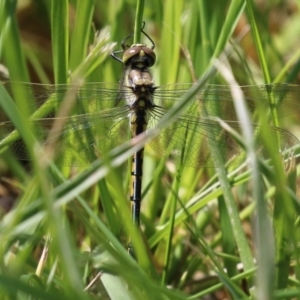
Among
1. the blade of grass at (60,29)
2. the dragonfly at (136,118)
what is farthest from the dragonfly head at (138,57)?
the blade of grass at (60,29)

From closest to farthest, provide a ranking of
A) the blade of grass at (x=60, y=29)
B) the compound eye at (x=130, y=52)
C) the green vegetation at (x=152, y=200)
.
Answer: the green vegetation at (x=152, y=200), the blade of grass at (x=60, y=29), the compound eye at (x=130, y=52)

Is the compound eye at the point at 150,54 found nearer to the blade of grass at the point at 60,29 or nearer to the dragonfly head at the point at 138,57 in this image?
the dragonfly head at the point at 138,57

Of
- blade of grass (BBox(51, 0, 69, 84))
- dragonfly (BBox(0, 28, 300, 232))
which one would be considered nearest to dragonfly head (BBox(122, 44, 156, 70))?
dragonfly (BBox(0, 28, 300, 232))

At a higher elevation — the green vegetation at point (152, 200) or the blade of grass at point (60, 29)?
the blade of grass at point (60, 29)

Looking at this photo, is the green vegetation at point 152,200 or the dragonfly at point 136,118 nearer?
the green vegetation at point 152,200

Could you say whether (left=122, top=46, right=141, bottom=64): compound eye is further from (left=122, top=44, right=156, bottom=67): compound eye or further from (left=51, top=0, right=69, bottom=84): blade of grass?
(left=51, top=0, right=69, bottom=84): blade of grass

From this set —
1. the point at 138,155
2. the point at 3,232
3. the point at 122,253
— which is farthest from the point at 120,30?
the point at 3,232

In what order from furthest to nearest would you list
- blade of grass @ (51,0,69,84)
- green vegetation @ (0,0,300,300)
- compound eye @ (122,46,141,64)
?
compound eye @ (122,46,141,64) < blade of grass @ (51,0,69,84) < green vegetation @ (0,0,300,300)

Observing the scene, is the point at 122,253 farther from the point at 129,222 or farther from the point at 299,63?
the point at 299,63

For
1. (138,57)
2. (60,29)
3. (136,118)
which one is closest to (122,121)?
(136,118)
